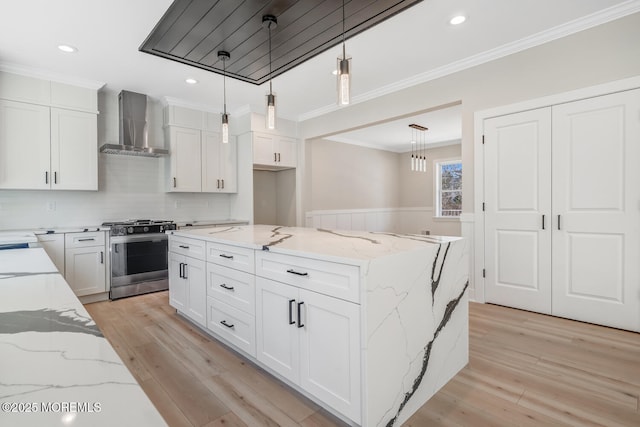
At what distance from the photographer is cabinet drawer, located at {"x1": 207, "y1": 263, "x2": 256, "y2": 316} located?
2.12 meters

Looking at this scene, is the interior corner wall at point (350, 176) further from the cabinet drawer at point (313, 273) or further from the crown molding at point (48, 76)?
the cabinet drawer at point (313, 273)

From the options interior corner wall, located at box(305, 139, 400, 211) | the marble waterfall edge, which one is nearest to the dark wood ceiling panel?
the marble waterfall edge

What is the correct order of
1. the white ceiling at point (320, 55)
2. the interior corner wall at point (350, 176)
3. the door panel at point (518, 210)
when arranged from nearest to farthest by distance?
the white ceiling at point (320, 55), the door panel at point (518, 210), the interior corner wall at point (350, 176)

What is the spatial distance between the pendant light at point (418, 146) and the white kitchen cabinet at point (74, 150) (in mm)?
4840

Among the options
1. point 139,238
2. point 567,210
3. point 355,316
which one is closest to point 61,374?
point 355,316

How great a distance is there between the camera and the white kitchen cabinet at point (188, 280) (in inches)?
105

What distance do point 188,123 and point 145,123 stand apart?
22.4 inches

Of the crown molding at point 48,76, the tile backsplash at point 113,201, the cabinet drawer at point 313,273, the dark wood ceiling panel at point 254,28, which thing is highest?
the crown molding at point 48,76

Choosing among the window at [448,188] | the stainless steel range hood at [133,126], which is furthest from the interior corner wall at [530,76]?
the window at [448,188]

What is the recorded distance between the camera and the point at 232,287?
2.29 meters

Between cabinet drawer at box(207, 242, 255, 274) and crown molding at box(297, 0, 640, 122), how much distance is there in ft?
9.54

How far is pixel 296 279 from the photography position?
5.74 ft

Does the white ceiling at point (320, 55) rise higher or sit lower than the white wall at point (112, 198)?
higher

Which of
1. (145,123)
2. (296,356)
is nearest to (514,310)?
(296,356)
